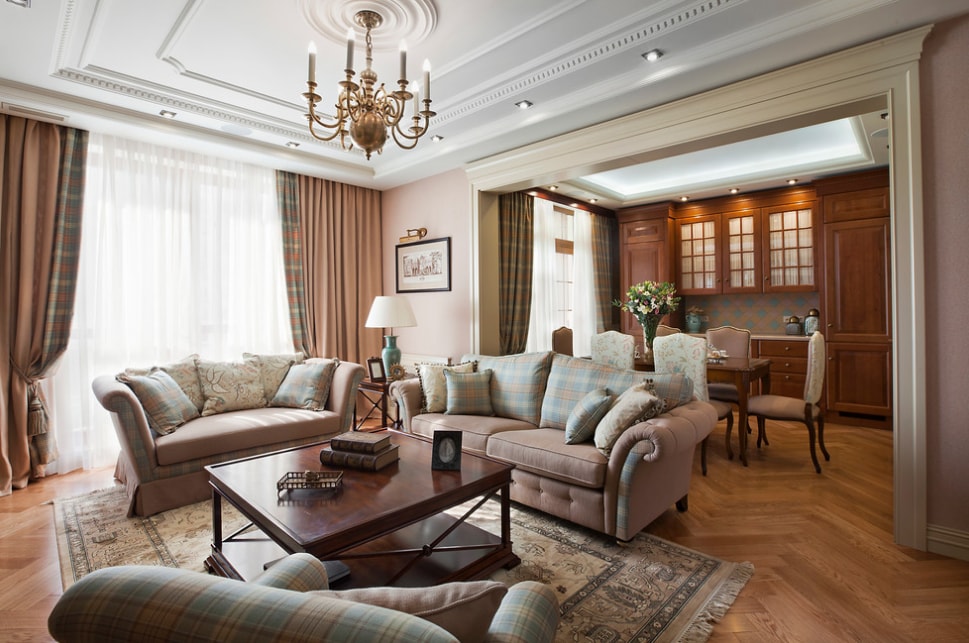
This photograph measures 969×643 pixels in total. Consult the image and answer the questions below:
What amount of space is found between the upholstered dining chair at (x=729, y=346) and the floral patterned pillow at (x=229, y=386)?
3.89 m

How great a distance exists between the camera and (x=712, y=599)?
2.04 metres

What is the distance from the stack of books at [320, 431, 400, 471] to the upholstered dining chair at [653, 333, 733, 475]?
229 centimetres

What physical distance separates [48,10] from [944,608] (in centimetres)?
486

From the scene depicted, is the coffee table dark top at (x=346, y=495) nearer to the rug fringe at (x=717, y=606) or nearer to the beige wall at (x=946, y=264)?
the rug fringe at (x=717, y=606)

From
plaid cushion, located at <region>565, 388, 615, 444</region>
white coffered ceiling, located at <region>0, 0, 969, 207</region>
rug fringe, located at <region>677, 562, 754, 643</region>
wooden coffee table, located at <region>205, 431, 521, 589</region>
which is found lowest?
rug fringe, located at <region>677, 562, 754, 643</region>

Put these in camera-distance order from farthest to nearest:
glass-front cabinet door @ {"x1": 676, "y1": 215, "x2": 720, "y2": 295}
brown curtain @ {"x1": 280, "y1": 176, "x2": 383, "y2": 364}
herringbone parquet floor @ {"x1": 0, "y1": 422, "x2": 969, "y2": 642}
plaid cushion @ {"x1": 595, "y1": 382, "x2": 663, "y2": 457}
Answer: glass-front cabinet door @ {"x1": 676, "y1": 215, "x2": 720, "y2": 295} → brown curtain @ {"x1": 280, "y1": 176, "x2": 383, "y2": 364} → plaid cushion @ {"x1": 595, "y1": 382, "x2": 663, "y2": 457} → herringbone parquet floor @ {"x1": 0, "y1": 422, "x2": 969, "y2": 642}

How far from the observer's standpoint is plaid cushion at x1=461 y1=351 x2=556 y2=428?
3.43 metres

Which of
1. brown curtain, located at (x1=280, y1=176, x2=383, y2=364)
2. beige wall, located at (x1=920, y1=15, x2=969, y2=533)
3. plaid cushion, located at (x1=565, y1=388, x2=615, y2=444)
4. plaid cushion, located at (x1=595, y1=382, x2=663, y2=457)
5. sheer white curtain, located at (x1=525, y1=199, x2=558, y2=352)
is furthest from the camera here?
sheer white curtain, located at (x1=525, y1=199, x2=558, y2=352)

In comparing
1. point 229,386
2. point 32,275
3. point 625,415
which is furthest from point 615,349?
point 32,275

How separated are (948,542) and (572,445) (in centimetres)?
183

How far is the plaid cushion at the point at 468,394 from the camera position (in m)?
3.55

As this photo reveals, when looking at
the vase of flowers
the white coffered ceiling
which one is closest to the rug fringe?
the vase of flowers

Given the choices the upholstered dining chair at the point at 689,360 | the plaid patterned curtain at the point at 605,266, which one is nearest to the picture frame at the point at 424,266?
the upholstered dining chair at the point at 689,360

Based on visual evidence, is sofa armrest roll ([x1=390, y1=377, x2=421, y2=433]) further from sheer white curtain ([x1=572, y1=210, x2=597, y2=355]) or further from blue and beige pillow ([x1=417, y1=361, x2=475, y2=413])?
sheer white curtain ([x1=572, y1=210, x2=597, y2=355])
